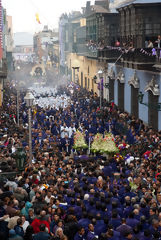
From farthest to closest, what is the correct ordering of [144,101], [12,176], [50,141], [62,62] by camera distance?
[62,62], [144,101], [50,141], [12,176]

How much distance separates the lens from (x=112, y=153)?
23.4 metres

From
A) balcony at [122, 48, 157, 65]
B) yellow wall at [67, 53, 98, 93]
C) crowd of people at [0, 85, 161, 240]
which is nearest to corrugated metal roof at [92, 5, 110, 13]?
yellow wall at [67, 53, 98, 93]

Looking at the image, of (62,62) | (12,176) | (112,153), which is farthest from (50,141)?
(62,62)

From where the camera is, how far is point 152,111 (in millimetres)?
31297

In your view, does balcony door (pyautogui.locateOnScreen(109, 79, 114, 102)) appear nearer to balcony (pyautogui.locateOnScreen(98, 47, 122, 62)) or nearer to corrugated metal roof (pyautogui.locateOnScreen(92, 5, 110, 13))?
balcony (pyautogui.locateOnScreen(98, 47, 122, 62))

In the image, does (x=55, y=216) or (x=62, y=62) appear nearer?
(x=55, y=216)

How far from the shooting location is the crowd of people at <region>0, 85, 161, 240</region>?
12219 mm

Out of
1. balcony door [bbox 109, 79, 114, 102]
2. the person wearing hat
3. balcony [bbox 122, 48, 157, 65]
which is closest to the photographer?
the person wearing hat

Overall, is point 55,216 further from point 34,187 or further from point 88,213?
point 34,187

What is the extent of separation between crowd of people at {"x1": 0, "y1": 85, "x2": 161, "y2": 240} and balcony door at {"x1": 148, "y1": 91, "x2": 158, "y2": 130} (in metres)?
4.30

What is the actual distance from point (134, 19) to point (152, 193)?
776 inches

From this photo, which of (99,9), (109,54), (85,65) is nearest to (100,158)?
(109,54)

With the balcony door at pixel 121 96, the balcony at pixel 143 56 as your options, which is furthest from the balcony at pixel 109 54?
the balcony at pixel 143 56

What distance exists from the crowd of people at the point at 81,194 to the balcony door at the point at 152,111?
4.30 metres
